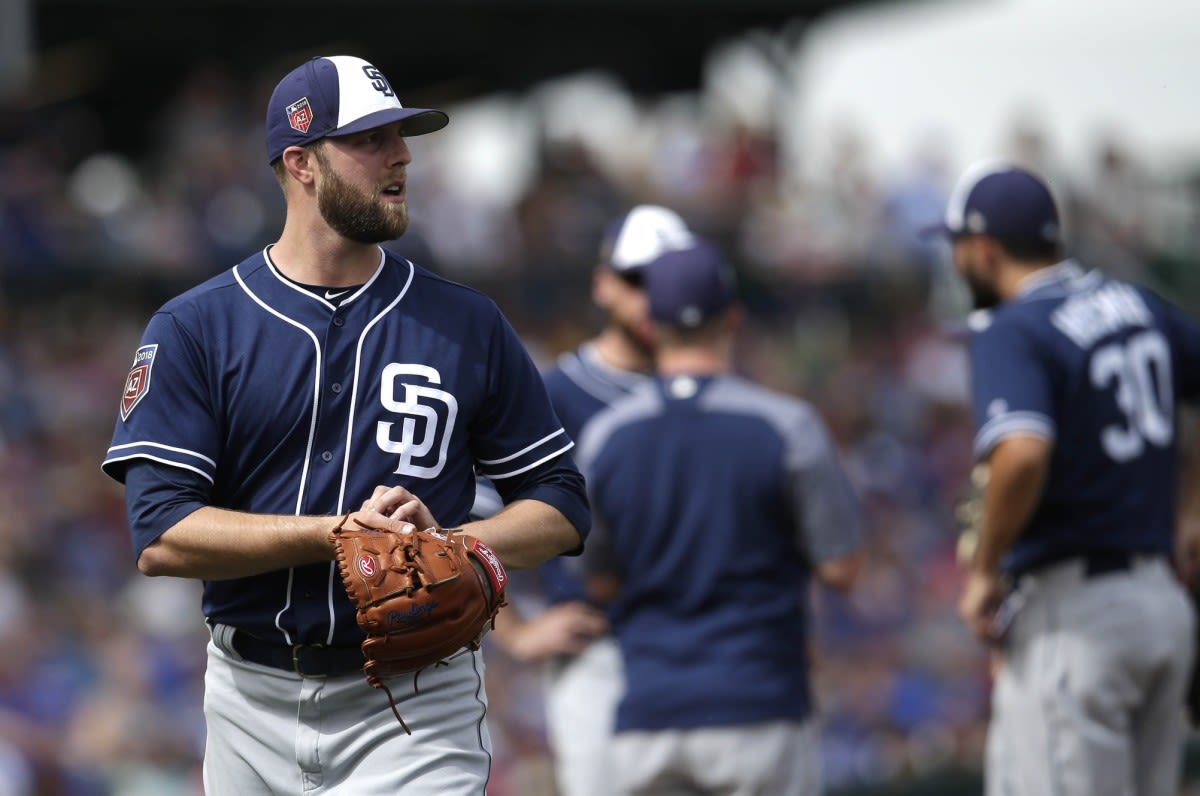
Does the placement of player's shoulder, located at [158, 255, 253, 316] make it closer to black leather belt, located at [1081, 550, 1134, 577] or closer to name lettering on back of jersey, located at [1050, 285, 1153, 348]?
name lettering on back of jersey, located at [1050, 285, 1153, 348]

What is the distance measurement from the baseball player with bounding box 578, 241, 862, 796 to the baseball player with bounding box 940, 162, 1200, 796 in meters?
0.46

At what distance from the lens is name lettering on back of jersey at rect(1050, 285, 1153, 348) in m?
4.66

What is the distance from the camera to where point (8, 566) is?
382 inches

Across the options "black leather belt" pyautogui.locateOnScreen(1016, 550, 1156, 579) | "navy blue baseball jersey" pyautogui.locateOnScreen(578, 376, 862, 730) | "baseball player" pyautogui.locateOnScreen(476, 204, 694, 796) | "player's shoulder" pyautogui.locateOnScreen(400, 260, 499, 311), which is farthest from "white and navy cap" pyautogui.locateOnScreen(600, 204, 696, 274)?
"player's shoulder" pyautogui.locateOnScreen(400, 260, 499, 311)

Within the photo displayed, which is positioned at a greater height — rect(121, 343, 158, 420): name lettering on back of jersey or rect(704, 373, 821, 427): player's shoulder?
rect(121, 343, 158, 420): name lettering on back of jersey

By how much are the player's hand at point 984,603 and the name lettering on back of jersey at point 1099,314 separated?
690mm

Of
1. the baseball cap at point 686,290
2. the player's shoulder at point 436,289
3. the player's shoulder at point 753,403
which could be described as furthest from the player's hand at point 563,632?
the player's shoulder at point 436,289

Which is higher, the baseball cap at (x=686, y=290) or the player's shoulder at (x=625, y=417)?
the baseball cap at (x=686, y=290)

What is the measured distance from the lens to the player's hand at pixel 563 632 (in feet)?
17.0

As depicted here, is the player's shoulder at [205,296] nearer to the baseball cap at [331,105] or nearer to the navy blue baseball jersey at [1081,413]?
the baseball cap at [331,105]

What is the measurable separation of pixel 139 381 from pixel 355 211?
550 mm

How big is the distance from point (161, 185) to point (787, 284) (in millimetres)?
5340

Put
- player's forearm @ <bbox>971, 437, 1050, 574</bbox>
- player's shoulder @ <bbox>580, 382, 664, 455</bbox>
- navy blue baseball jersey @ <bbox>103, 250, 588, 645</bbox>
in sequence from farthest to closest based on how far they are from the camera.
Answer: player's shoulder @ <bbox>580, 382, 664, 455</bbox>
player's forearm @ <bbox>971, 437, 1050, 574</bbox>
navy blue baseball jersey @ <bbox>103, 250, 588, 645</bbox>

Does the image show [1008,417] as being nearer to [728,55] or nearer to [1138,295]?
[1138,295]
